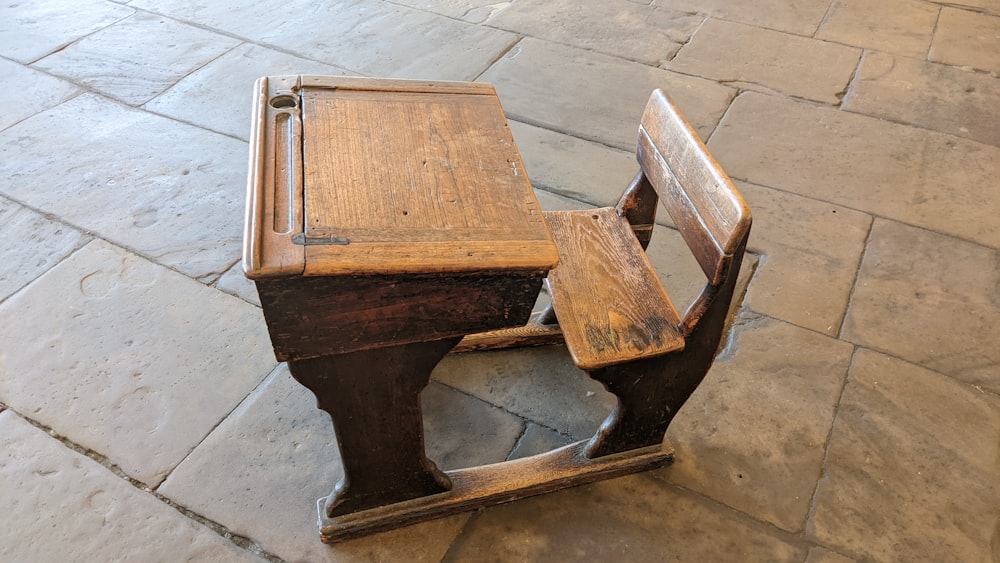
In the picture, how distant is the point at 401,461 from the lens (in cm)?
165

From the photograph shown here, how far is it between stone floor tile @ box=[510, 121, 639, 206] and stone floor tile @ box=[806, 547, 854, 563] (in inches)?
56.5

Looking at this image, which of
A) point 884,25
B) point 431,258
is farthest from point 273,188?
point 884,25

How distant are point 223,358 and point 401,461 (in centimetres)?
83

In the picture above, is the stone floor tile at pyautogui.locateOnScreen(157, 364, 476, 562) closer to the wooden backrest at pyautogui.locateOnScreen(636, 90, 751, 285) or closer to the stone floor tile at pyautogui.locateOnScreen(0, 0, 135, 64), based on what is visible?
the wooden backrest at pyautogui.locateOnScreen(636, 90, 751, 285)

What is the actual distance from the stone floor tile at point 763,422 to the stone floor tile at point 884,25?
7.51 ft

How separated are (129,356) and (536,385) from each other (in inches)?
47.5

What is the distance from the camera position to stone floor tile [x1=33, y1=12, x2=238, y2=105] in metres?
3.34

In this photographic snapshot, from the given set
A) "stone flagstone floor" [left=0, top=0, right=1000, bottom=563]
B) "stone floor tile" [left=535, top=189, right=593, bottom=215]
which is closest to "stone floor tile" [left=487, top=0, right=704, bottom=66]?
"stone flagstone floor" [left=0, top=0, right=1000, bottom=563]

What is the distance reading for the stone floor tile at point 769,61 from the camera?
353 cm

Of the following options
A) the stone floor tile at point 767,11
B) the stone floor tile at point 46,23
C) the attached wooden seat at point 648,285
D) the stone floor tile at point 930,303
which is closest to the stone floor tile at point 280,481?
the attached wooden seat at point 648,285

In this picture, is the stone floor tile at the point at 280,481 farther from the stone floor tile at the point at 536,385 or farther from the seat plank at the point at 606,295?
the seat plank at the point at 606,295

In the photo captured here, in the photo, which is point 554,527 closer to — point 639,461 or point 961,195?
point 639,461

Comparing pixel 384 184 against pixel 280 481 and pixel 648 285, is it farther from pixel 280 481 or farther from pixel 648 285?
pixel 280 481

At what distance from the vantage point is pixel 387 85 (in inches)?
67.6
